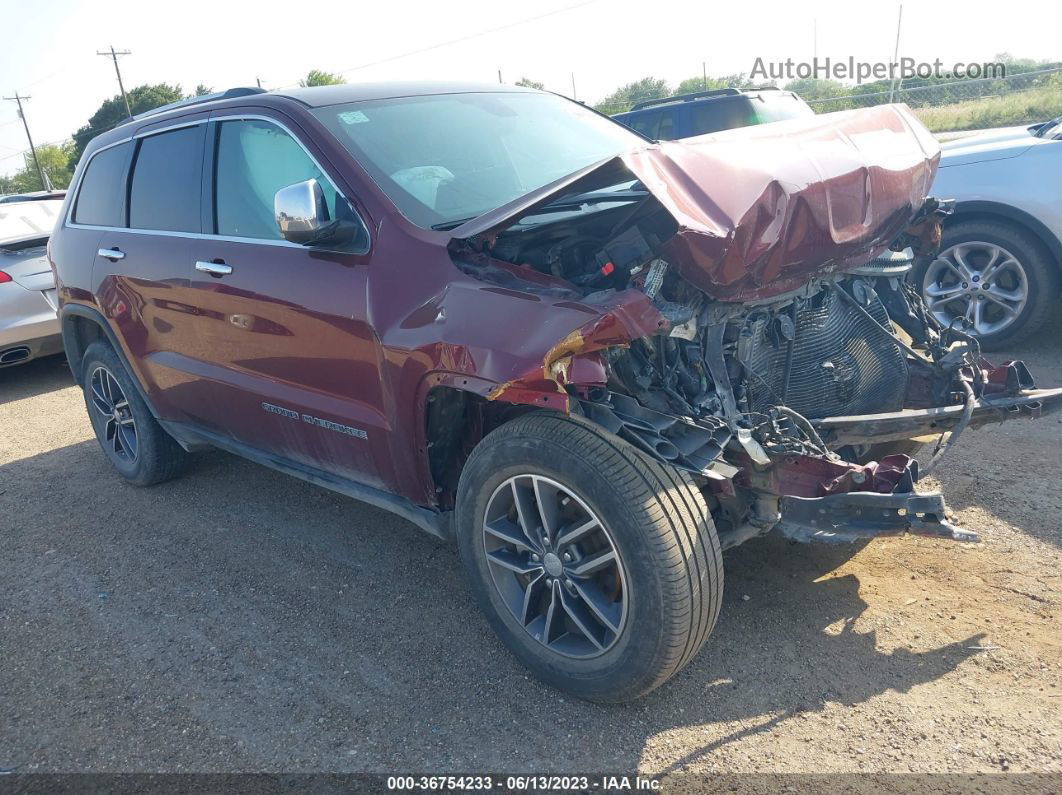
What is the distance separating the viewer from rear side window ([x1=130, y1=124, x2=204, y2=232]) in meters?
4.15

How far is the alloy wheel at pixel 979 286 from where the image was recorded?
578 cm

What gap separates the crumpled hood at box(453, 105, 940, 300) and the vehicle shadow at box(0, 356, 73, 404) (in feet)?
22.1

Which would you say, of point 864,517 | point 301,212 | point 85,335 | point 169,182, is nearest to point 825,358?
point 864,517

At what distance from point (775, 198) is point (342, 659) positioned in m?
2.36

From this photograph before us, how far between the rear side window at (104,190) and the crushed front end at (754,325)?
Result: 2.78 meters

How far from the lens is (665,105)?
10984 millimetres

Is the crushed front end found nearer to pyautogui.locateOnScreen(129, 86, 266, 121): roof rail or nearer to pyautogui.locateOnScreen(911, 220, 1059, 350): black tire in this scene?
pyautogui.locateOnScreen(129, 86, 266, 121): roof rail

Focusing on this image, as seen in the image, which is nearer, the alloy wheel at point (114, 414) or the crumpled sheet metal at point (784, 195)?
the crumpled sheet metal at point (784, 195)

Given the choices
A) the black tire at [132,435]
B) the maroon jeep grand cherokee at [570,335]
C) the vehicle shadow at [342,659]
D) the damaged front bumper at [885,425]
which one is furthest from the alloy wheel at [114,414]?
the damaged front bumper at [885,425]

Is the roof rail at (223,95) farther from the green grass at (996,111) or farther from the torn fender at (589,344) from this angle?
the green grass at (996,111)

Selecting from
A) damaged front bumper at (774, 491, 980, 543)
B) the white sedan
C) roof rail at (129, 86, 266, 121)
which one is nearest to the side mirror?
roof rail at (129, 86, 266, 121)

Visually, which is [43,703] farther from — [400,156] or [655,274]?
→ [655,274]

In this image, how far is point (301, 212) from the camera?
10.2ft

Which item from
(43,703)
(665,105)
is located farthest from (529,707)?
(665,105)
